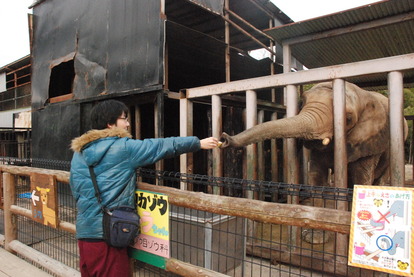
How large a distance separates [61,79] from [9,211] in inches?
208

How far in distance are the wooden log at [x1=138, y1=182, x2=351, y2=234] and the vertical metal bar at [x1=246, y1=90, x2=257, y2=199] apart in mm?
2224

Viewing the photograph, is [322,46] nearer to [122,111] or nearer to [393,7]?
[393,7]

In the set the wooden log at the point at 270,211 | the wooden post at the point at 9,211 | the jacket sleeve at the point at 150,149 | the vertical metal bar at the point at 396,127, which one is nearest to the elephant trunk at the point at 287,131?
the vertical metal bar at the point at 396,127

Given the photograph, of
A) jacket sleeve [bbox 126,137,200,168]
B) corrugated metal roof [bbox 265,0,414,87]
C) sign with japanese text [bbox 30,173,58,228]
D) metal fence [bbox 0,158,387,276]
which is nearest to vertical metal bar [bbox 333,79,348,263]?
metal fence [bbox 0,158,387,276]

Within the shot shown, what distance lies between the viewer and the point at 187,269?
8.71 ft

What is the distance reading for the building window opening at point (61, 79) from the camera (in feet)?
28.8

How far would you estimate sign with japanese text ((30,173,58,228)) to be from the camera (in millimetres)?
3699

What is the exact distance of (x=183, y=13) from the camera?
7.71 m

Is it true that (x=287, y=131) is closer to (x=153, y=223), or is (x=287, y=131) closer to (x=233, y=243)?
(x=233, y=243)

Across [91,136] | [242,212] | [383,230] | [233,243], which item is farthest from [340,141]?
[91,136]

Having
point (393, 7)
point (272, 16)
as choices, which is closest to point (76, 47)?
point (272, 16)

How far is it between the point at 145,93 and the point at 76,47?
9.57 ft

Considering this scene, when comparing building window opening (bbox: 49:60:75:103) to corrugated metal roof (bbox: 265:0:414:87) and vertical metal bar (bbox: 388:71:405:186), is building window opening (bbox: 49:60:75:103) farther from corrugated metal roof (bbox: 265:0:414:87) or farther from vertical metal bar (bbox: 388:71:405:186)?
vertical metal bar (bbox: 388:71:405:186)

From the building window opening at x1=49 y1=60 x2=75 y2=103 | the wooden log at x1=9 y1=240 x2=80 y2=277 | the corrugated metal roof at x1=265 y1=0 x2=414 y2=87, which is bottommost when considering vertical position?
the wooden log at x1=9 y1=240 x2=80 y2=277
